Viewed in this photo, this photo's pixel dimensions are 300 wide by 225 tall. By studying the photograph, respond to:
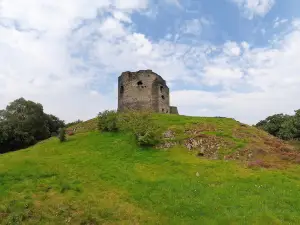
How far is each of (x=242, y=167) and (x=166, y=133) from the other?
41.0ft

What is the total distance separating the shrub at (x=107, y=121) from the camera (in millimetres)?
44688

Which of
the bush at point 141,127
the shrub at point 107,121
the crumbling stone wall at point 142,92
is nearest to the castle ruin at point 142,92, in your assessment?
the crumbling stone wall at point 142,92

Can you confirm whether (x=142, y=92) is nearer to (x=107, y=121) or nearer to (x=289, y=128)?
(x=107, y=121)

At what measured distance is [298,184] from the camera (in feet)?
88.7

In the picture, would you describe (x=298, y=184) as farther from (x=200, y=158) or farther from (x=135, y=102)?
(x=135, y=102)

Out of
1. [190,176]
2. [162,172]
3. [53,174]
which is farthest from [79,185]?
[190,176]

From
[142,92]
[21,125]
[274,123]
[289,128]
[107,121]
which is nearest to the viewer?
[107,121]

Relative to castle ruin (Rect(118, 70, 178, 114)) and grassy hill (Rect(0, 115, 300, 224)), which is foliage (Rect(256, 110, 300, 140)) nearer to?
grassy hill (Rect(0, 115, 300, 224))

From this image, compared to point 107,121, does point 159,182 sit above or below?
below

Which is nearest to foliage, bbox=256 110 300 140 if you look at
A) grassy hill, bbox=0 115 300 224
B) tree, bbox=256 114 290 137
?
tree, bbox=256 114 290 137

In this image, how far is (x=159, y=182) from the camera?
91.4 ft

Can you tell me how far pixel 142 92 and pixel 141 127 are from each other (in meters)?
16.5

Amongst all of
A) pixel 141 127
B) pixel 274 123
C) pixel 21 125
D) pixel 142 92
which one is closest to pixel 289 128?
pixel 274 123

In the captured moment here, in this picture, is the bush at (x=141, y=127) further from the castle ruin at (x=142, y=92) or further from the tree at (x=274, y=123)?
the tree at (x=274, y=123)
